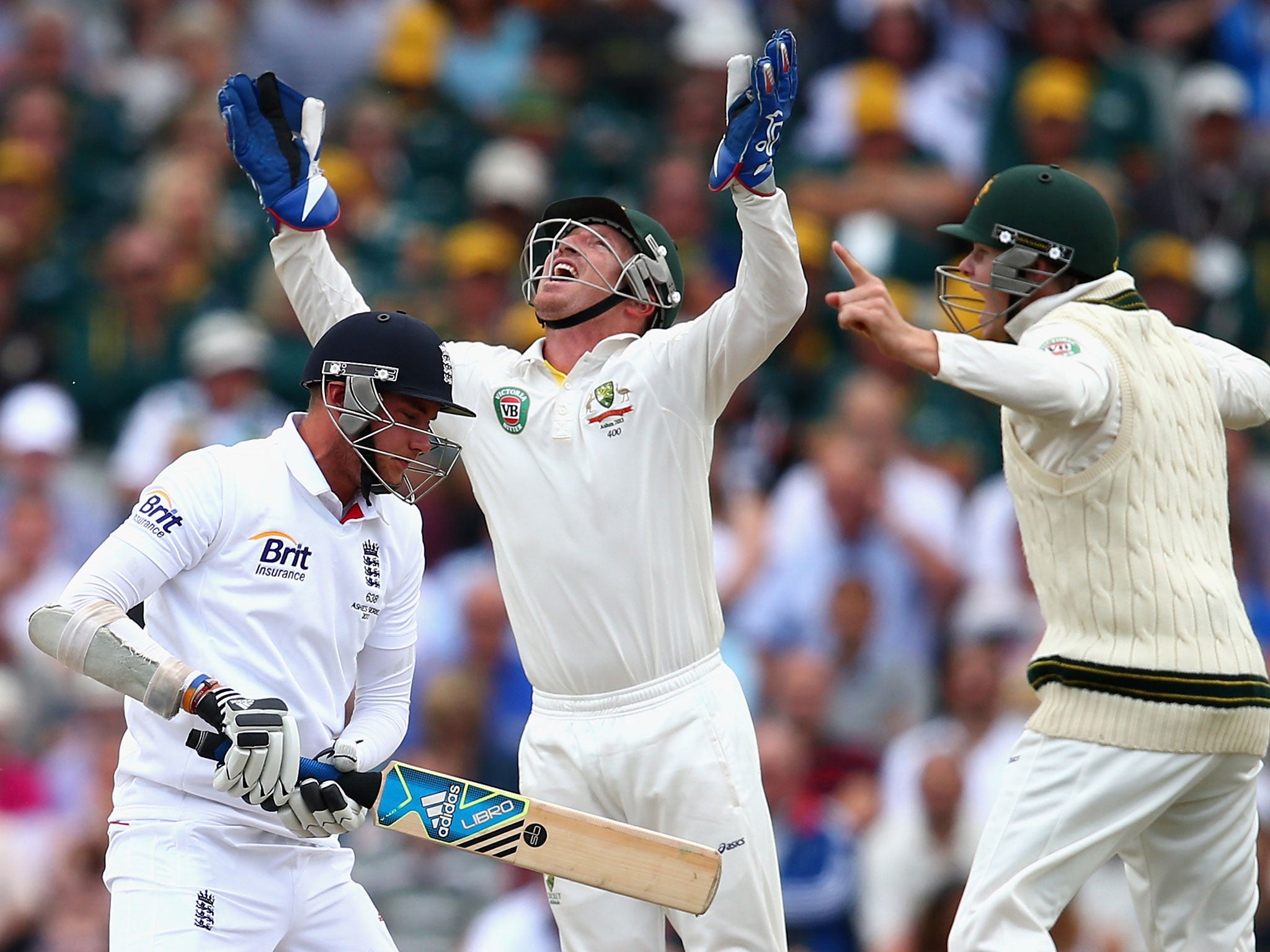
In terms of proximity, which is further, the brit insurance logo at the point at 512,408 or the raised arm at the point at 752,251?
the brit insurance logo at the point at 512,408

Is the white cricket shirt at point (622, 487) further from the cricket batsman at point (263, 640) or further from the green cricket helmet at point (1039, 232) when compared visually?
the green cricket helmet at point (1039, 232)

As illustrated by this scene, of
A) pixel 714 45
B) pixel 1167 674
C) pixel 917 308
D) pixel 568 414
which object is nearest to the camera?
pixel 1167 674

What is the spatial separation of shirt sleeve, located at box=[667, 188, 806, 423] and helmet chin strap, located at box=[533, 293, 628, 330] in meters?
0.26

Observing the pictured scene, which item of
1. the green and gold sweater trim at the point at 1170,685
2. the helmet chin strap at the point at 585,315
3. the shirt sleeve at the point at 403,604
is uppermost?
the helmet chin strap at the point at 585,315

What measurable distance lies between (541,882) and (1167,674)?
133 inches

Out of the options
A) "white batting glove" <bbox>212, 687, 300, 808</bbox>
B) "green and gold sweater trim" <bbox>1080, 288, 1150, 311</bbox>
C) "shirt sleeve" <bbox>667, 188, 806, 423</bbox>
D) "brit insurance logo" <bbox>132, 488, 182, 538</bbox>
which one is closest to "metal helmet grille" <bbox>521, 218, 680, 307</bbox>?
"shirt sleeve" <bbox>667, 188, 806, 423</bbox>

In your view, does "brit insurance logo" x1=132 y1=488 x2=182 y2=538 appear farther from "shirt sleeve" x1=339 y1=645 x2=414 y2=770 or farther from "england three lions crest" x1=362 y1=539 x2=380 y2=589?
"shirt sleeve" x1=339 y1=645 x2=414 y2=770

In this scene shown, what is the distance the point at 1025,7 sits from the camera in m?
11.2

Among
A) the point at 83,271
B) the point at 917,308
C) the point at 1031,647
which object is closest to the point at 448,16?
the point at 83,271

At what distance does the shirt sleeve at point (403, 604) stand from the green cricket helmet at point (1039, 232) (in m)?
1.73

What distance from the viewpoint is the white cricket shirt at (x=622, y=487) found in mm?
5145

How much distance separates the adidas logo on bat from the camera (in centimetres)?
475

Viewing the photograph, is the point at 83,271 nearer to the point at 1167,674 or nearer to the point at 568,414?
the point at 568,414

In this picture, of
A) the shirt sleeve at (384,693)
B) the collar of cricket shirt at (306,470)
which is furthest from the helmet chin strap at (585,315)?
the shirt sleeve at (384,693)
